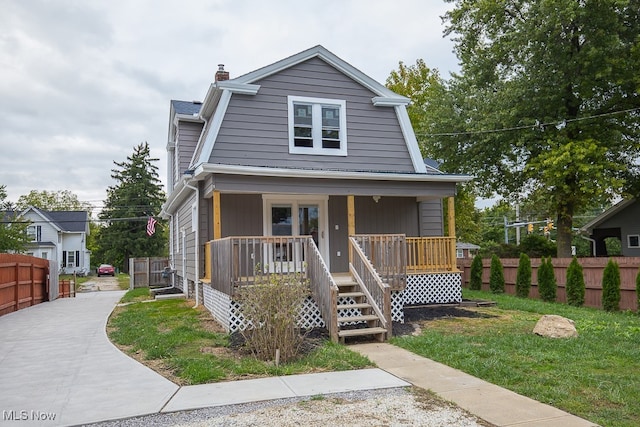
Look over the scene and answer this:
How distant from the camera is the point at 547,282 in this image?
14.3m

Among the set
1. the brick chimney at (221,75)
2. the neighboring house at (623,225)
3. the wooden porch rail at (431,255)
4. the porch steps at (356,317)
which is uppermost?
the brick chimney at (221,75)

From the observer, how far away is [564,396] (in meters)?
4.85

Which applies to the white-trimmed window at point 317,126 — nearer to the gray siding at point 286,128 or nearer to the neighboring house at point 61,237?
the gray siding at point 286,128

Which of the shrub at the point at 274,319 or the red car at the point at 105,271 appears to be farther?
the red car at the point at 105,271

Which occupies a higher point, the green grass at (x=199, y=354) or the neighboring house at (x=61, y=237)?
the neighboring house at (x=61, y=237)

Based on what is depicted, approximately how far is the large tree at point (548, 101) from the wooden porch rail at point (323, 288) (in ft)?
40.5

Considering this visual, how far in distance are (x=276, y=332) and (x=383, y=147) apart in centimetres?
797

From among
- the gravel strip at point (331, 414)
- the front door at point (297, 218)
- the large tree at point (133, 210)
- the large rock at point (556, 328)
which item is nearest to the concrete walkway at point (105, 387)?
the gravel strip at point (331, 414)

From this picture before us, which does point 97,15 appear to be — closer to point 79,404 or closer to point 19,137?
point 79,404

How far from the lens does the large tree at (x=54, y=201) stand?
62.2 m

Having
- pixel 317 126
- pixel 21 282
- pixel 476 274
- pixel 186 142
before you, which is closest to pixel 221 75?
pixel 186 142

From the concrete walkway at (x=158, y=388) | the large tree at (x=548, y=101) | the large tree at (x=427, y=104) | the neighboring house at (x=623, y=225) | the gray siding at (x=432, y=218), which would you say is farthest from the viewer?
the neighboring house at (x=623, y=225)

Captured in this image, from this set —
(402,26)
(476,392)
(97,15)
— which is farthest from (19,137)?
(476,392)

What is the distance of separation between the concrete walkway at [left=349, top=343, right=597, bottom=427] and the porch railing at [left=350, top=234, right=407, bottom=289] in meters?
2.65
